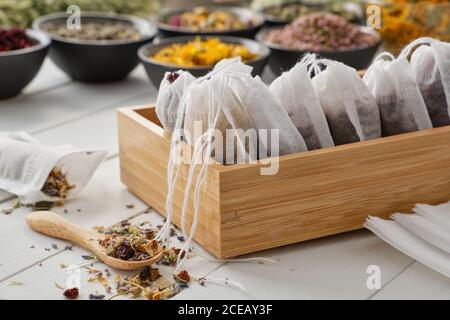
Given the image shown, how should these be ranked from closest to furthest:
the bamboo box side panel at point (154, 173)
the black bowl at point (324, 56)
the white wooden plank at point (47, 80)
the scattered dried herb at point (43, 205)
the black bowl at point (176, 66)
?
1. the bamboo box side panel at point (154, 173)
2. the scattered dried herb at point (43, 205)
3. the black bowl at point (176, 66)
4. the black bowl at point (324, 56)
5. the white wooden plank at point (47, 80)

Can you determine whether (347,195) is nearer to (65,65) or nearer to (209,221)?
(209,221)

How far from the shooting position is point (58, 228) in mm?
1408

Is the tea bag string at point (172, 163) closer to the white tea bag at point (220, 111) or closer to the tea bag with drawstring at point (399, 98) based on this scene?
the white tea bag at point (220, 111)

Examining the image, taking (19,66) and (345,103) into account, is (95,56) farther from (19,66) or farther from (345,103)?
(345,103)

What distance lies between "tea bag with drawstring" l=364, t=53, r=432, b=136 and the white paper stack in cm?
16

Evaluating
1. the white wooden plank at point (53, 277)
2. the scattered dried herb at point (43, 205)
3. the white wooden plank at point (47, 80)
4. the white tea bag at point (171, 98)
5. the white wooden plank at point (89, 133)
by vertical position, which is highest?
the white tea bag at point (171, 98)

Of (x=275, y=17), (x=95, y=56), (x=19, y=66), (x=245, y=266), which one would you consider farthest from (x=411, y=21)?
(x=245, y=266)

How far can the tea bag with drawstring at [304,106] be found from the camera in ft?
4.58

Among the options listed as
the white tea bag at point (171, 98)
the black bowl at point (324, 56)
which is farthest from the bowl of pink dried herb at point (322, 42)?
the white tea bag at point (171, 98)

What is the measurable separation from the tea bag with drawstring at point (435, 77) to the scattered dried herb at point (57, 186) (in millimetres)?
706

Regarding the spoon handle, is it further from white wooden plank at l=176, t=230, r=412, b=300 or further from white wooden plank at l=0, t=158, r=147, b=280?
white wooden plank at l=176, t=230, r=412, b=300

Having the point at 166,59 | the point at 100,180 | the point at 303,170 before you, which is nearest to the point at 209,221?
the point at 303,170

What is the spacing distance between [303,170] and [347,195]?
0.11 metres

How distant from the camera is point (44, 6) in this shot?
2.77 m
